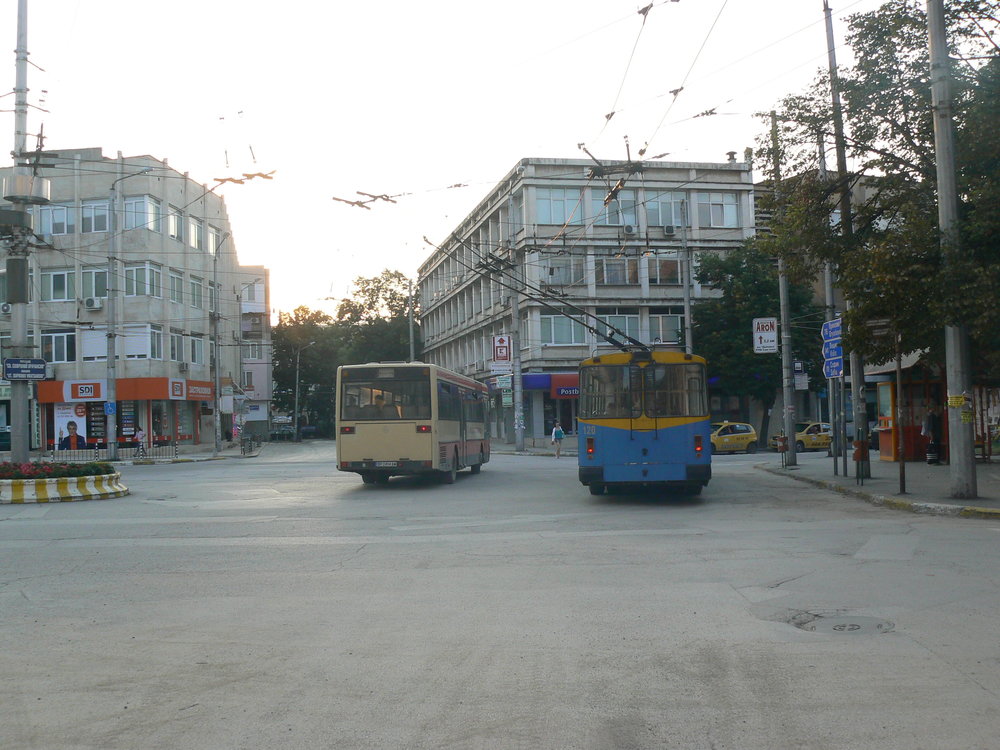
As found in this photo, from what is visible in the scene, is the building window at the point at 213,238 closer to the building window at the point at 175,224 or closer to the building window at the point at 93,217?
the building window at the point at 175,224

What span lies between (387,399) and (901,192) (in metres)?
12.2

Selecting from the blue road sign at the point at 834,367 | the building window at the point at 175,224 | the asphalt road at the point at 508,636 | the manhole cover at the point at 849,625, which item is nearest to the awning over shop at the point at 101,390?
the building window at the point at 175,224

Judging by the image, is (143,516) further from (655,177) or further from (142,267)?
(655,177)

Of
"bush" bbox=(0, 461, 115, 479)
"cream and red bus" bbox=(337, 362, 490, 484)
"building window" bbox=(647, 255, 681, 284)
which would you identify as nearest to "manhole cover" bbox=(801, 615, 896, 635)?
"cream and red bus" bbox=(337, 362, 490, 484)

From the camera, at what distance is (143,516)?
1666 cm

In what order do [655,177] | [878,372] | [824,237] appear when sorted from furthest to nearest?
[655,177] → [878,372] → [824,237]

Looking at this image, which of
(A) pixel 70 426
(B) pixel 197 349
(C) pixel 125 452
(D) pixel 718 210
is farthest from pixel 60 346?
(D) pixel 718 210

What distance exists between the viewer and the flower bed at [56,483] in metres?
19.9

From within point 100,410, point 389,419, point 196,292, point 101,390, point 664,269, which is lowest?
point 389,419

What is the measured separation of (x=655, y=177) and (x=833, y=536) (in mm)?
43935

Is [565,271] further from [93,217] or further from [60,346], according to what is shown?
[60,346]

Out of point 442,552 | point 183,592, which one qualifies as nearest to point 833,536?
point 442,552

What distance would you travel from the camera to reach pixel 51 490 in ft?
65.7

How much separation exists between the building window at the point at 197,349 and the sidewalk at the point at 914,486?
3783cm
